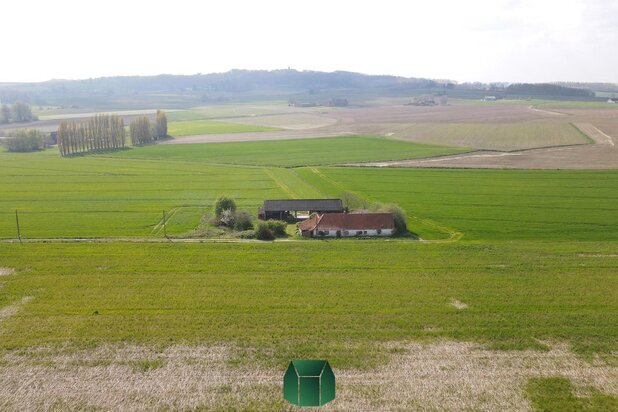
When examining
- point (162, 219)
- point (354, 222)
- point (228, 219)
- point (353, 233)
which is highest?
point (354, 222)

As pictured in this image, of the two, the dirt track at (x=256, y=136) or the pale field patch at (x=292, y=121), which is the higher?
the pale field patch at (x=292, y=121)

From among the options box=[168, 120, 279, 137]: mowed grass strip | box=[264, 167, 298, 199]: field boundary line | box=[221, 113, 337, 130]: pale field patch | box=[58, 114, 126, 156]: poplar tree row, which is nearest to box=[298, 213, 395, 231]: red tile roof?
box=[264, 167, 298, 199]: field boundary line

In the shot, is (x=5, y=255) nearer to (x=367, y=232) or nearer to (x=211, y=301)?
(x=211, y=301)

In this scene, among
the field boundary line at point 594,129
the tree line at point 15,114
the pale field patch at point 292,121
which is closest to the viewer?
the field boundary line at point 594,129

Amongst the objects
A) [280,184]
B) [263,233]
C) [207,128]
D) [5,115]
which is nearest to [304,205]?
[263,233]

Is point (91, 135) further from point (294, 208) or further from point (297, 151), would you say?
point (294, 208)

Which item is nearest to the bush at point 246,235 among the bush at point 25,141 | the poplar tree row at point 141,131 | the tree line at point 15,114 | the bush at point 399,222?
the bush at point 399,222

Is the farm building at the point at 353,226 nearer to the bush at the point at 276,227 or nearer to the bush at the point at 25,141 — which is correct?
the bush at the point at 276,227
